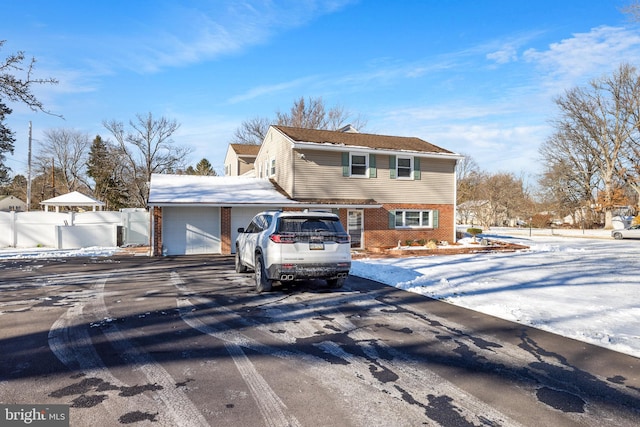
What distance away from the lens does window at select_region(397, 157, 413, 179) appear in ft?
71.5

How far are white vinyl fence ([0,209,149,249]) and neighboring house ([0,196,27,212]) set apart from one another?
56.0m

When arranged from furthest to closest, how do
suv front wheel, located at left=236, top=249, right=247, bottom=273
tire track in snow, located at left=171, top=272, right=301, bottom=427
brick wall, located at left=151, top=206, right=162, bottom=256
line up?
brick wall, located at left=151, top=206, right=162, bottom=256, suv front wheel, located at left=236, top=249, right=247, bottom=273, tire track in snow, located at left=171, top=272, right=301, bottom=427

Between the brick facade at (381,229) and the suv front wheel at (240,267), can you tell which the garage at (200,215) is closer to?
the brick facade at (381,229)

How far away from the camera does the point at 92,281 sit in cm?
1037

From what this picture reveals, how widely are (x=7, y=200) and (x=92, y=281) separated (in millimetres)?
73869

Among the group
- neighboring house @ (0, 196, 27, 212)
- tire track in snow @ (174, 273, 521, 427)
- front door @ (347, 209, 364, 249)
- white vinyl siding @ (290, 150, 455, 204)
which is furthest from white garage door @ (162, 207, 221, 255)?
neighboring house @ (0, 196, 27, 212)

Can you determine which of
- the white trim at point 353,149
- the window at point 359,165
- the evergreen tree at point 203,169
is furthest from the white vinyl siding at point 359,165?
the evergreen tree at point 203,169

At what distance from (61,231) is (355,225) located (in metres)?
15.2

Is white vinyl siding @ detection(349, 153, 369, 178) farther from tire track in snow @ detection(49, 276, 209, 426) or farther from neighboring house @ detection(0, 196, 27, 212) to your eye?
neighboring house @ detection(0, 196, 27, 212)

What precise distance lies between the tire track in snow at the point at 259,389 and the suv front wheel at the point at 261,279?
8.09 ft

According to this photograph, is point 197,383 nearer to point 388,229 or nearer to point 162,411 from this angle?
point 162,411

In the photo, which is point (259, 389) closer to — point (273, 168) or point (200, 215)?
point (200, 215)

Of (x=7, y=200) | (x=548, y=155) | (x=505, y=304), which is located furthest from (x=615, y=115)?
(x=7, y=200)

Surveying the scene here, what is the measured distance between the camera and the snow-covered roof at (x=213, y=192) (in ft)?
57.8
